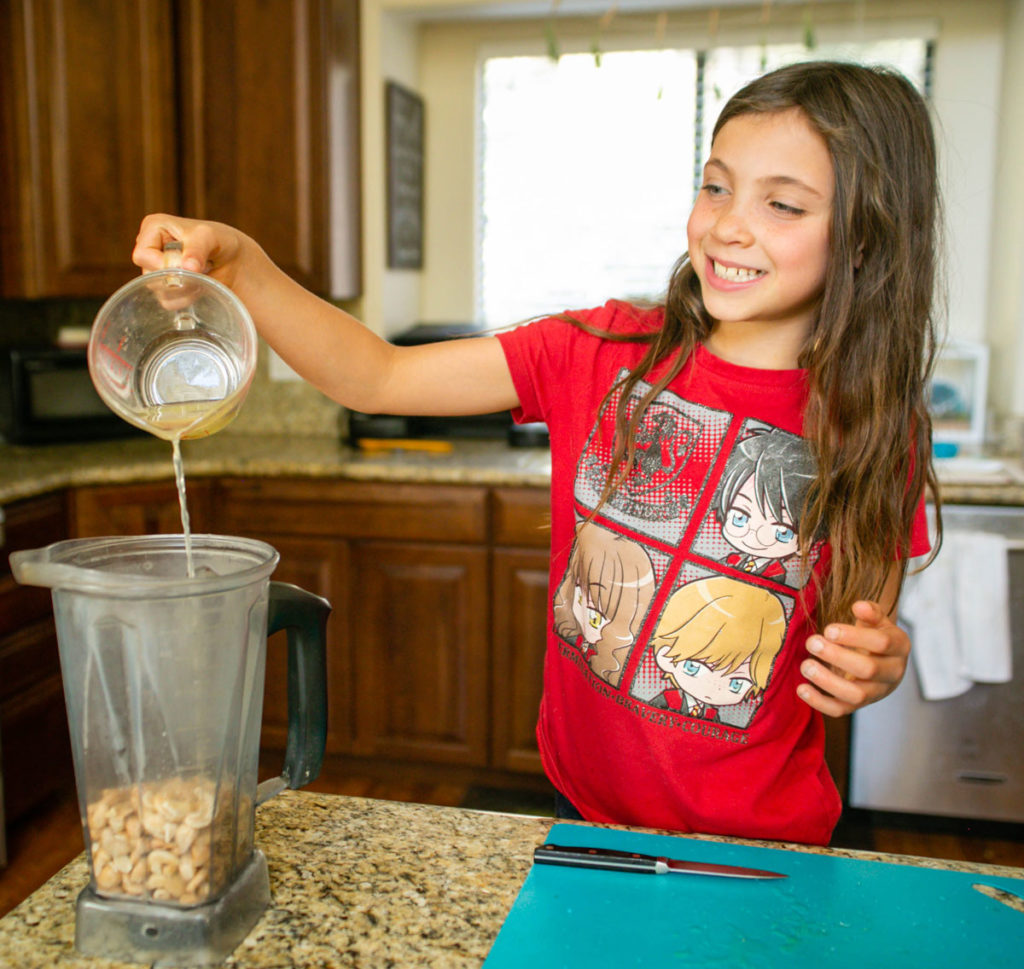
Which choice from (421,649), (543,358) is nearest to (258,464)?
(421,649)

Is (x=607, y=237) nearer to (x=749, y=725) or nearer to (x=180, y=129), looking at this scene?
(x=180, y=129)

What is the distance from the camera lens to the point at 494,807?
2.65m

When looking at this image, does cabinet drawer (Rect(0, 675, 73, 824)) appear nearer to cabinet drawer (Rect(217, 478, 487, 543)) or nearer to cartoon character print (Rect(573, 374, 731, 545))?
cabinet drawer (Rect(217, 478, 487, 543))

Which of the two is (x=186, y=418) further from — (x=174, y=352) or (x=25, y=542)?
(x=25, y=542)

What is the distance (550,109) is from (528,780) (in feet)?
6.30

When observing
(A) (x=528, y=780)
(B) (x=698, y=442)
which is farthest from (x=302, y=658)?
(A) (x=528, y=780)

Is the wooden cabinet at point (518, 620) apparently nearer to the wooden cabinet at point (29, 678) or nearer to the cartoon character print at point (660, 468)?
the wooden cabinet at point (29, 678)

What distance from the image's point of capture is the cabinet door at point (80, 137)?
2.58 metres

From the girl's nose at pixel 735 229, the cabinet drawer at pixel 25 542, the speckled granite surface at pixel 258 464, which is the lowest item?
the cabinet drawer at pixel 25 542

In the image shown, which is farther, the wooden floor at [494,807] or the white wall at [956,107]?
the white wall at [956,107]

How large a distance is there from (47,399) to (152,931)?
239cm

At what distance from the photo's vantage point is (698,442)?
1104mm

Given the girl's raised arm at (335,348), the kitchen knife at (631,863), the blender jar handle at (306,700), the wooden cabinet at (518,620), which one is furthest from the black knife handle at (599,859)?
the wooden cabinet at (518,620)

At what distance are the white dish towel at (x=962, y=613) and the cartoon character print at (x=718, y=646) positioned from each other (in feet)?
4.56
